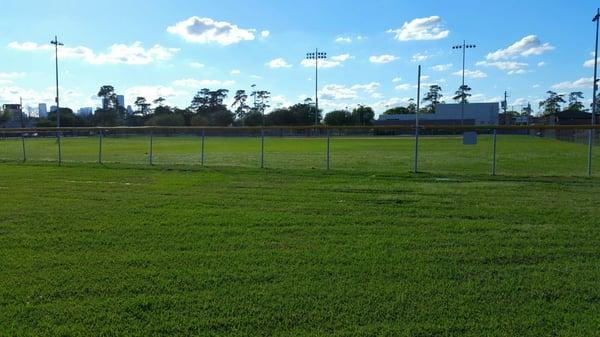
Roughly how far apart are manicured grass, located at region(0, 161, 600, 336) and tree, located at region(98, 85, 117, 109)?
5928 inches

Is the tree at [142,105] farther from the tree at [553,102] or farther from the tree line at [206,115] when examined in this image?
the tree at [553,102]

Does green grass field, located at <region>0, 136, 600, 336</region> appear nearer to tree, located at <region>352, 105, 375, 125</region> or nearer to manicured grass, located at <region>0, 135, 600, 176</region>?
manicured grass, located at <region>0, 135, 600, 176</region>

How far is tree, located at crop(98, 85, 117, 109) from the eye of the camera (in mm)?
151625

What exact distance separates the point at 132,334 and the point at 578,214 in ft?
23.8

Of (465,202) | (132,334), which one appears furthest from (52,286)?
(465,202)

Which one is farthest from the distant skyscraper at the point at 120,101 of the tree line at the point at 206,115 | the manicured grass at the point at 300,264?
the manicured grass at the point at 300,264

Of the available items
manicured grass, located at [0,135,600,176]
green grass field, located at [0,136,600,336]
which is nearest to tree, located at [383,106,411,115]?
manicured grass, located at [0,135,600,176]

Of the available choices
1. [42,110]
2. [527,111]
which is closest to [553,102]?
[527,111]

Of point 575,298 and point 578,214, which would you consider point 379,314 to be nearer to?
point 575,298

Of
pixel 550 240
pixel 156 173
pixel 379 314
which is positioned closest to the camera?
pixel 379 314

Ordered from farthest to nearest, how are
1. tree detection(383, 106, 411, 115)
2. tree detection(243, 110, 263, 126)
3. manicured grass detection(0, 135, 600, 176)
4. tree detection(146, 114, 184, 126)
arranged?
tree detection(383, 106, 411, 115)
tree detection(243, 110, 263, 126)
tree detection(146, 114, 184, 126)
manicured grass detection(0, 135, 600, 176)

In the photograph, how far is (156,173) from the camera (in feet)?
52.3

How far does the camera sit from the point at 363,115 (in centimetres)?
13000

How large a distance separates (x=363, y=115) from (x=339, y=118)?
26.0ft
